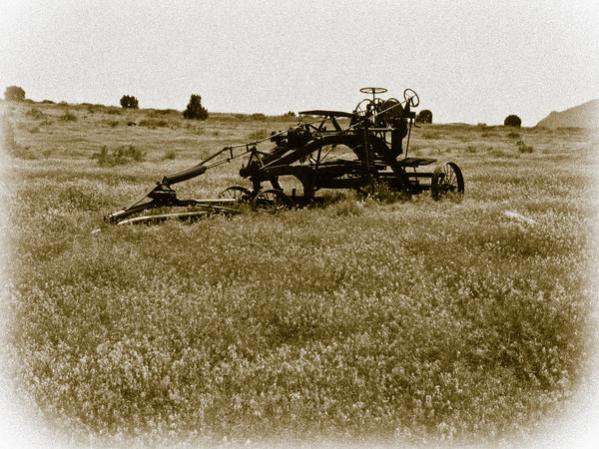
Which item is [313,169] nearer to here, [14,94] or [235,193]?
[235,193]

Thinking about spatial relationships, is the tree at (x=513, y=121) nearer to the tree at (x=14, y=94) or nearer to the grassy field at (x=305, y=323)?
the tree at (x=14, y=94)

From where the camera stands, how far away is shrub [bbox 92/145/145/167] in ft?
71.5

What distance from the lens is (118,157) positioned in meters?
23.0

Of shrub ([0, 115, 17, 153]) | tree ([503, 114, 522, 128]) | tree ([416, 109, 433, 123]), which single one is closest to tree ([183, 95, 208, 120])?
shrub ([0, 115, 17, 153])

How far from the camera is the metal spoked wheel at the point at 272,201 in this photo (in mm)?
12648

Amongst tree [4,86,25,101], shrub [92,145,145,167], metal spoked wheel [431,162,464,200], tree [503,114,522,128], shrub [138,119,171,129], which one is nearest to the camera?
metal spoked wheel [431,162,464,200]

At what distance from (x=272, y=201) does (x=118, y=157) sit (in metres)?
12.4

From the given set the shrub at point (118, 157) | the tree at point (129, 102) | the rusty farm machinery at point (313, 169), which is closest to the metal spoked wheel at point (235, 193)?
the rusty farm machinery at point (313, 169)

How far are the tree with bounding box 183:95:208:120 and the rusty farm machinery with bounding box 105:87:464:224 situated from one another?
45483mm

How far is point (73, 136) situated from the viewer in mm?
34969

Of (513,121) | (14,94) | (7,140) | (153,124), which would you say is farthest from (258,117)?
(7,140)

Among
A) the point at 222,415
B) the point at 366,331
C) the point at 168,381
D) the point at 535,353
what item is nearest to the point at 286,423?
the point at 222,415

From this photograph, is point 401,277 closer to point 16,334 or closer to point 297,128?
point 16,334

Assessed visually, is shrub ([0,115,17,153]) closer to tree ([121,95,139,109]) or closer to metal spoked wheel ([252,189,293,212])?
metal spoked wheel ([252,189,293,212])
